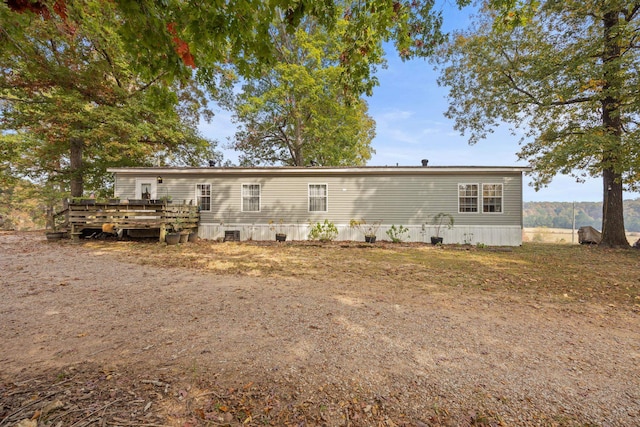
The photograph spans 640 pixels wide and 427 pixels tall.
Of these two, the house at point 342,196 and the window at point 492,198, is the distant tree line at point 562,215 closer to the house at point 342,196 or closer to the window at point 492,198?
the window at point 492,198

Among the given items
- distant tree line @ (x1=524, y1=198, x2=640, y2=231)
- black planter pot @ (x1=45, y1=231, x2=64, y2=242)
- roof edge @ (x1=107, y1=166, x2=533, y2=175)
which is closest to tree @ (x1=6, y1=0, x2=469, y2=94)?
roof edge @ (x1=107, y1=166, x2=533, y2=175)

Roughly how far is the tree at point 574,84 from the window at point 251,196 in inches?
437

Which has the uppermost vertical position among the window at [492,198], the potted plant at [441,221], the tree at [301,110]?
the tree at [301,110]

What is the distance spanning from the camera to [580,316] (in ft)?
11.5

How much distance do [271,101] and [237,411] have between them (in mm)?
19016

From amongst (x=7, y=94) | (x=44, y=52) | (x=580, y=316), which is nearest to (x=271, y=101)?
(x=44, y=52)

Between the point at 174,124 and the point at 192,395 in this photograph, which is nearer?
the point at 192,395

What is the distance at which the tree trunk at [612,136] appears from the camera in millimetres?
9555

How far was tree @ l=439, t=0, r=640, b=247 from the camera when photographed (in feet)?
31.4

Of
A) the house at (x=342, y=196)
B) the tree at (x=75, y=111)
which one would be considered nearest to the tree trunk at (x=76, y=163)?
the tree at (x=75, y=111)

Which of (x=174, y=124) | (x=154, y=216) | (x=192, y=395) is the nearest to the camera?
(x=192, y=395)

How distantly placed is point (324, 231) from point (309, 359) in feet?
31.7

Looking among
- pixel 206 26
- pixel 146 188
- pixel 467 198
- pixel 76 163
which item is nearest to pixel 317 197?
pixel 467 198

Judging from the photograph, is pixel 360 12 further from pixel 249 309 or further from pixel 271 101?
pixel 271 101
